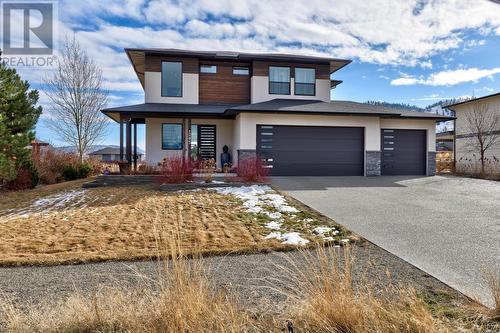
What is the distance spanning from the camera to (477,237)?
5324mm

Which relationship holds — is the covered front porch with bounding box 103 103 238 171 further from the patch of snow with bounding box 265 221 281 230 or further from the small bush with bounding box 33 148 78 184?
the patch of snow with bounding box 265 221 281 230

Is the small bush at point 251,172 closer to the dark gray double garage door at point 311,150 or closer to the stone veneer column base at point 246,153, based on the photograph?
the stone veneer column base at point 246,153

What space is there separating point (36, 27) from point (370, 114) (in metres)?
15.1

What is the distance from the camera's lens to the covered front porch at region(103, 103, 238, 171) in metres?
16.1

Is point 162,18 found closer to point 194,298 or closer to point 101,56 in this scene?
point 101,56

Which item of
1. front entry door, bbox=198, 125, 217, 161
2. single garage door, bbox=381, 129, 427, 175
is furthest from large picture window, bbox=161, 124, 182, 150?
single garage door, bbox=381, 129, 427, 175

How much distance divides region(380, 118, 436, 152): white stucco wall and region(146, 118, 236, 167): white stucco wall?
8.17 metres

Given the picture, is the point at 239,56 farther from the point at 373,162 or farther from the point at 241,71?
the point at 373,162

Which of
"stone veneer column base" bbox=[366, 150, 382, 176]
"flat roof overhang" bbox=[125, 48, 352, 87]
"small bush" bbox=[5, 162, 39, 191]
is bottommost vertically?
"small bush" bbox=[5, 162, 39, 191]

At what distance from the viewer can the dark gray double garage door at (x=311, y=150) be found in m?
14.7

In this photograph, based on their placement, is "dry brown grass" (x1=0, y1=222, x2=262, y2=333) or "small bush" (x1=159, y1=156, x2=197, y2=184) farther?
"small bush" (x1=159, y1=156, x2=197, y2=184)

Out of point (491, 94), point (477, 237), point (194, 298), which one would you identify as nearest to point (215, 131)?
point (477, 237)

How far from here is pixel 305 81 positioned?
59.4ft

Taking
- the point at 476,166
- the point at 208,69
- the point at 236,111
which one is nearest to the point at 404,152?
the point at 476,166
